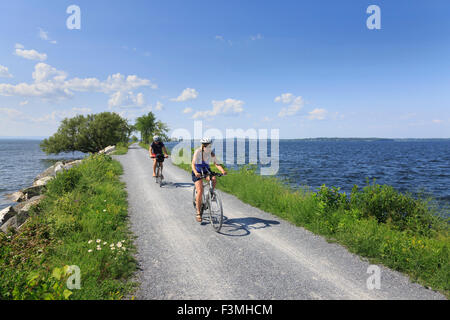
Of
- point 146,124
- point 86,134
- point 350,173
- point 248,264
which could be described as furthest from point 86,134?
point 248,264

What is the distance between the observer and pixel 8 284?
10.5 feet

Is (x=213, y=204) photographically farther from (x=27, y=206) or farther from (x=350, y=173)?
(x=350, y=173)

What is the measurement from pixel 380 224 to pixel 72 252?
7138 millimetres

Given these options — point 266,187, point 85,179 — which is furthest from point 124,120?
point 266,187

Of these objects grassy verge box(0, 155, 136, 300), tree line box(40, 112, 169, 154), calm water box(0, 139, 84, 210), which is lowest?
calm water box(0, 139, 84, 210)

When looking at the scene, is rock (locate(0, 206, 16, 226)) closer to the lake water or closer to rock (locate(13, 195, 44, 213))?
rock (locate(13, 195, 44, 213))

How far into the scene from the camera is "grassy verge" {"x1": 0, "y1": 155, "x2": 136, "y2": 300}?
3.22 metres

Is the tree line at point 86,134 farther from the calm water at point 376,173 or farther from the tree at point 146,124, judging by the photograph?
the calm water at point 376,173

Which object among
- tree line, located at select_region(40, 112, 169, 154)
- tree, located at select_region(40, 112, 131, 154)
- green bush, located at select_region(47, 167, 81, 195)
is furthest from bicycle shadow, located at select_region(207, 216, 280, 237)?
tree, located at select_region(40, 112, 131, 154)

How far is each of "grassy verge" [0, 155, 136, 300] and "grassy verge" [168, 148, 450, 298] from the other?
15.5 ft

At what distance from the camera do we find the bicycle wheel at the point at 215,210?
20.1ft

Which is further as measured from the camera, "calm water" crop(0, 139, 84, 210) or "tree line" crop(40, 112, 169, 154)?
"tree line" crop(40, 112, 169, 154)

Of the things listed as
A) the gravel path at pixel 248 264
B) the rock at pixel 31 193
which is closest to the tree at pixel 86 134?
the rock at pixel 31 193
